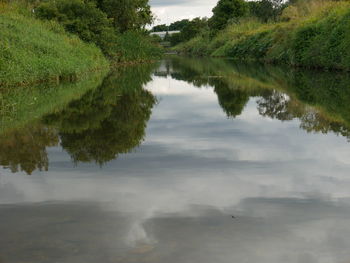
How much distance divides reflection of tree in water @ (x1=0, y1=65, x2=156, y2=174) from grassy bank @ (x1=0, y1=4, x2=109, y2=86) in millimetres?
6391

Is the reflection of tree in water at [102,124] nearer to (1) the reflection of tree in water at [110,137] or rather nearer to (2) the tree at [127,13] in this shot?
(1) the reflection of tree in water at [110,137]

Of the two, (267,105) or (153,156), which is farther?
(267,105)

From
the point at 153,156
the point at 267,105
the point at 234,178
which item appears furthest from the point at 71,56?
the point at 234,178

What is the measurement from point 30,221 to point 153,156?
306 centimetres

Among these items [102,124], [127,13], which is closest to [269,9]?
[127,13]

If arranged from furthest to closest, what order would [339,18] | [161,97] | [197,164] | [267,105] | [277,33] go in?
[277,33] → [339,18] → [161,97] → [267,105] → [197,164]

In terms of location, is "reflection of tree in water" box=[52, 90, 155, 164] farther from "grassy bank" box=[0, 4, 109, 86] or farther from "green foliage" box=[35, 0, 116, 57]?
"green foliage" box=[35, 0, 116, 57]

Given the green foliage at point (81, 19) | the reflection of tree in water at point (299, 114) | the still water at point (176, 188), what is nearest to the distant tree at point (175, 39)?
the green foliage at point (81, 19)

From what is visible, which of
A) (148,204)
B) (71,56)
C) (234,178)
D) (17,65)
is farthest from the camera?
(71,56)

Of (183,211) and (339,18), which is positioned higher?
(339,18)

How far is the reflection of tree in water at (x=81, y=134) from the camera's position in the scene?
290 inches

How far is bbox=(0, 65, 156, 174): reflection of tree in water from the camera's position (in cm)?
736

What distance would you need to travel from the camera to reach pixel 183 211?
4.80 m

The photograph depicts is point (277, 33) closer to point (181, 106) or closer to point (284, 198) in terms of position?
point (181, 106)
